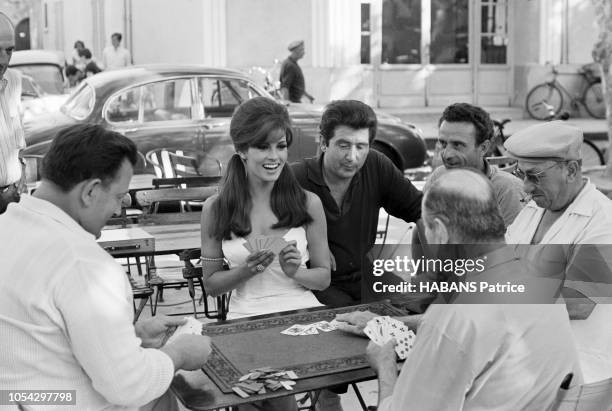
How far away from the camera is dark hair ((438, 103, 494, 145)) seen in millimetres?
4660

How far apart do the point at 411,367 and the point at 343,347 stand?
32.8 inches

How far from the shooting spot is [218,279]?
413cm

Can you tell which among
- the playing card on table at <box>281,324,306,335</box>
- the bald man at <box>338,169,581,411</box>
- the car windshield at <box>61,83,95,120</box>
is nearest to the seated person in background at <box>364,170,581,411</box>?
the bald man at <box>338,169,581,411</box>

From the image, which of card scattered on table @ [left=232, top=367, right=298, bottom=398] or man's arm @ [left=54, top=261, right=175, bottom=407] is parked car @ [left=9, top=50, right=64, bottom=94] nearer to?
card scattered on table @ [left=232, top=367, right=298, bottom=398]

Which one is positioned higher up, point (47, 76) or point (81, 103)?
point (47, 76)

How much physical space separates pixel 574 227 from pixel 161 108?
7.61m

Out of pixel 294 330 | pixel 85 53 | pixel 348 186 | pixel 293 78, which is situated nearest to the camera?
pixel 294 330

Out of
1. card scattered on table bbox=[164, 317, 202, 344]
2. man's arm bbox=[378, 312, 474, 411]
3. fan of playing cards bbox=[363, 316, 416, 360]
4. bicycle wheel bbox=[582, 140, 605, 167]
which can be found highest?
man's arm bbox=[378, 312, 474, 411]

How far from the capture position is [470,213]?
8.39 feet

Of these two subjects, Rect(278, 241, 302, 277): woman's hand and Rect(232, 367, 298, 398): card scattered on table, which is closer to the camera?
Rect(232, 367, 298, 398): card scattered on table

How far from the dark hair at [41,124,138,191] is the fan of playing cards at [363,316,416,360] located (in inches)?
43.1

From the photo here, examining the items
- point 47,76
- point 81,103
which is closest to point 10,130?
point 81,103

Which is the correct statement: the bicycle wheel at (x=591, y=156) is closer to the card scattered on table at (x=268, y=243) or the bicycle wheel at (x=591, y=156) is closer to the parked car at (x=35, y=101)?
the parked car at (x=35, y=101)

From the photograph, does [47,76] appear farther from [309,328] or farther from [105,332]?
[105,332]
